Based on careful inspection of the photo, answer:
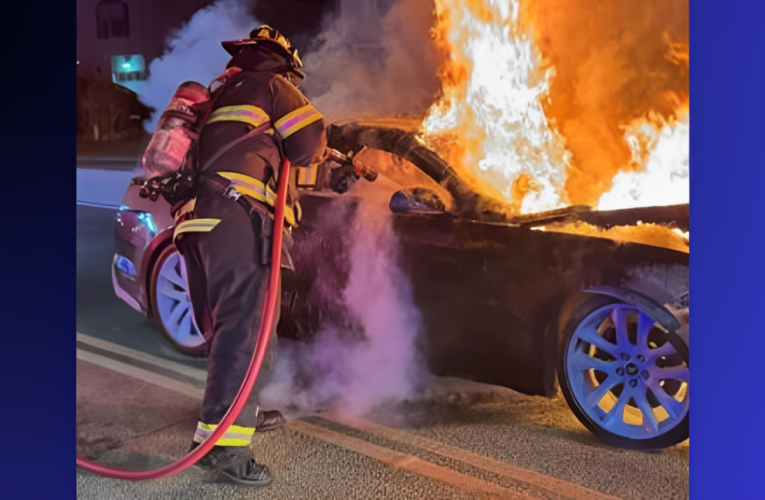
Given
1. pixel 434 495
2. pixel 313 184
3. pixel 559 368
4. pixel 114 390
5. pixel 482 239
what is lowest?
pixel 434 495

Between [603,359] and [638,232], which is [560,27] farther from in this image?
[603,359]

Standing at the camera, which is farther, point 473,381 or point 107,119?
point 107,119

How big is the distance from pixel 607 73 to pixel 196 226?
1481 millimetres

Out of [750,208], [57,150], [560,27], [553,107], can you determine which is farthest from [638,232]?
[57,150]

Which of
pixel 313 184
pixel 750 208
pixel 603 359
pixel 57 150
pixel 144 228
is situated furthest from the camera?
pixel 57 150

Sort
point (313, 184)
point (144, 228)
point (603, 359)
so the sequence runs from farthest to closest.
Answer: point (144, 228)
point (313, 184)
point (603, 359)

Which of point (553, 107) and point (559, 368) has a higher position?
point (553, 107)

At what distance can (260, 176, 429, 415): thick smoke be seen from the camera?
231cm

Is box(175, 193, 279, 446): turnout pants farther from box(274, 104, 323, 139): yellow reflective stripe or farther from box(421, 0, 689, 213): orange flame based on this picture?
box(421, 0, 689, 213): orange flame

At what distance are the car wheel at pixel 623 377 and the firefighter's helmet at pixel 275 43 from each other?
4.13ft

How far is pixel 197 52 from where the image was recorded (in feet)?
8.43

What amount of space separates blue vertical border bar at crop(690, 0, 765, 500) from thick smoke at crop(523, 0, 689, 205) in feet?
0.23

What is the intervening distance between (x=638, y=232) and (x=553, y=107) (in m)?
0.46

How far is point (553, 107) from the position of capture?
7.09 feet
